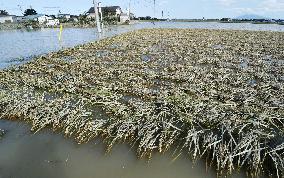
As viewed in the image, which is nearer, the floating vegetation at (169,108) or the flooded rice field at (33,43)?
the floating vegetation at (169,108)

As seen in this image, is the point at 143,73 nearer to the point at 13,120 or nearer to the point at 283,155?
the point at 13,120

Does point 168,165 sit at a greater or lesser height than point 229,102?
lesser

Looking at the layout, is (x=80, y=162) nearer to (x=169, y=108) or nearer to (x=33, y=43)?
(x=169, y=108)

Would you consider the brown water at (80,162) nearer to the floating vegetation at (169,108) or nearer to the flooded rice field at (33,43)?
the floating vegetation at (169,108)

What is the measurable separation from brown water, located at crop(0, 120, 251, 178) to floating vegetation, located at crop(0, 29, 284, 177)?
0.99 feet

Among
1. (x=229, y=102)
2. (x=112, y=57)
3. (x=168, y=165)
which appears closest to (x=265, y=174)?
(x=168, y=165)

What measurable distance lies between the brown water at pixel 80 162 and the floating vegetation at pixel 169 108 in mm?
302

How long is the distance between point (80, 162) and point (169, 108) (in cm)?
330

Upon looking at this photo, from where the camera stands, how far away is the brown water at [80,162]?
6172 millimetres

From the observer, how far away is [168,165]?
21.1 ft

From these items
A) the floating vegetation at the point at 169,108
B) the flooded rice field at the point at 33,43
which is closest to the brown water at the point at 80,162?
the floating vegetation at the point at 169,108

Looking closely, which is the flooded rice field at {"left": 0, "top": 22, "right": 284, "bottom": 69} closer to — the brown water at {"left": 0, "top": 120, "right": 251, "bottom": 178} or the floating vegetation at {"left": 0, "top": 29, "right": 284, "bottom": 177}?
the floating vegetation at {"left": 0, "top": 29, "right": 284, "bottom": 177}

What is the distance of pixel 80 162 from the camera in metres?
6.64

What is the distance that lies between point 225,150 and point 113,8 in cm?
9622
